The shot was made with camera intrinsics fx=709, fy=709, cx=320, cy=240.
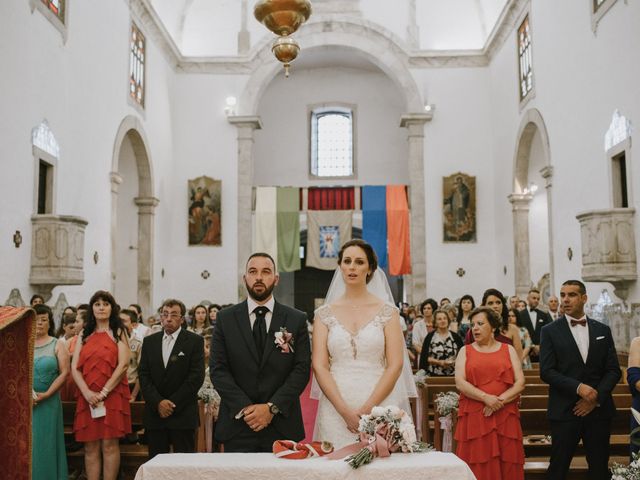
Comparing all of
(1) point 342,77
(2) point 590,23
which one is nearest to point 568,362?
(2) point 590,23

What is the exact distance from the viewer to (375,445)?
3053 millimetres

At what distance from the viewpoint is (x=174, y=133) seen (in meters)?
19.2

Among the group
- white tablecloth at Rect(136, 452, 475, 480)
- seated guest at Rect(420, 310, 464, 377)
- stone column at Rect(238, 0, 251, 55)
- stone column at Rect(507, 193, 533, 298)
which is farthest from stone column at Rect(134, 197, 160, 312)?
white tablecloth at Rect(136, 452, 475, 480)

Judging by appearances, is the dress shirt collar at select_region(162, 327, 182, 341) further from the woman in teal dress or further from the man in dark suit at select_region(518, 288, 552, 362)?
the man in dark suit at select_region(518, 288, 552, 362)

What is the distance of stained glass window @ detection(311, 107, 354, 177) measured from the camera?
884 inches

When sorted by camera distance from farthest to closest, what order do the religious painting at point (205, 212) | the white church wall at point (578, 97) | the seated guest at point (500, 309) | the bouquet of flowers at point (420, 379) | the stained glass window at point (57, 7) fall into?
1. the religious painting at point (205, 212)
2. the stained glass window at point (57, 7)
3. the white church wall at point (578, 97)
4. the bouquet of flowers at point (420, 379)
5. the seated guest at point (500, 309)

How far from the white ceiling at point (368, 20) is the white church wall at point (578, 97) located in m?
4.48

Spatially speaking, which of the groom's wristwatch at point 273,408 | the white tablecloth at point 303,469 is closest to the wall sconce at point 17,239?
the groom's wristwatch at point 273,408

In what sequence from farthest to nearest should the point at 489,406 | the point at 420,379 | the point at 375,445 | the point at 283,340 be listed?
the point at 420,379
the point at 489,406
the point at 283,340
the point at 375,445

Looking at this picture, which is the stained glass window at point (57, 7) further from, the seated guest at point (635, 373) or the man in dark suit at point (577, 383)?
the seated guest at point (635, 373)

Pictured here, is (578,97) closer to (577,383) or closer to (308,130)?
(577,383)

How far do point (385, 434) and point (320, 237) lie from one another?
1553 cm

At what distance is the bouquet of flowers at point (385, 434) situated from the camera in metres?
3.06

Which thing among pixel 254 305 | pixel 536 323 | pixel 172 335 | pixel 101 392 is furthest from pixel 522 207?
pixel 254 305
